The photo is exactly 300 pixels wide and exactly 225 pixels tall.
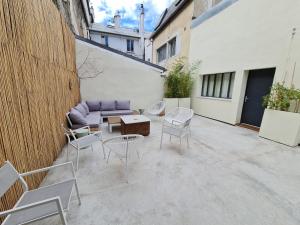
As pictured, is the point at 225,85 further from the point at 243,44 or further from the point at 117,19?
the point at 117,19

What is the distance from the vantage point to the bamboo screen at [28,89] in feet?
5.08

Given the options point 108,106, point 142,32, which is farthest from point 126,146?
point 142,32

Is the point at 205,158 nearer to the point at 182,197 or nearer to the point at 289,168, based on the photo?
the point at 182,197

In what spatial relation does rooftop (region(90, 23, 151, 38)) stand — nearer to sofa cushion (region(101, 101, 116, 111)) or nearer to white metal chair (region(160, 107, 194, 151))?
sofa cushion (region(101, 101, 116, 111))

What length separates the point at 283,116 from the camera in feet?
11.7

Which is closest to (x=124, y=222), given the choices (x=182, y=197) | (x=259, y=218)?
(x=182, y=197)

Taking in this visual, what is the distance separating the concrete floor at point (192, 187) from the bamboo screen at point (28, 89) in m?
0.50

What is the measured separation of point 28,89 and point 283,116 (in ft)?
17.0

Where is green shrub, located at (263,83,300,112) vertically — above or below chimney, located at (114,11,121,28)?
below

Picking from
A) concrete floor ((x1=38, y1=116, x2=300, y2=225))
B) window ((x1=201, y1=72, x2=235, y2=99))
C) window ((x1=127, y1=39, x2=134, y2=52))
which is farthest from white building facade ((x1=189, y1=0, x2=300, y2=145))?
window ((x1=127, y1=39, x2=134, y2=52))

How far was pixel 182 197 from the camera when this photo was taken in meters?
1.91

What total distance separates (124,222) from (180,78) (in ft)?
20.7

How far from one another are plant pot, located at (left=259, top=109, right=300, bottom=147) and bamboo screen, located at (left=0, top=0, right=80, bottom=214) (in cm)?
505

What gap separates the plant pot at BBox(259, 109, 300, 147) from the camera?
3.40m
